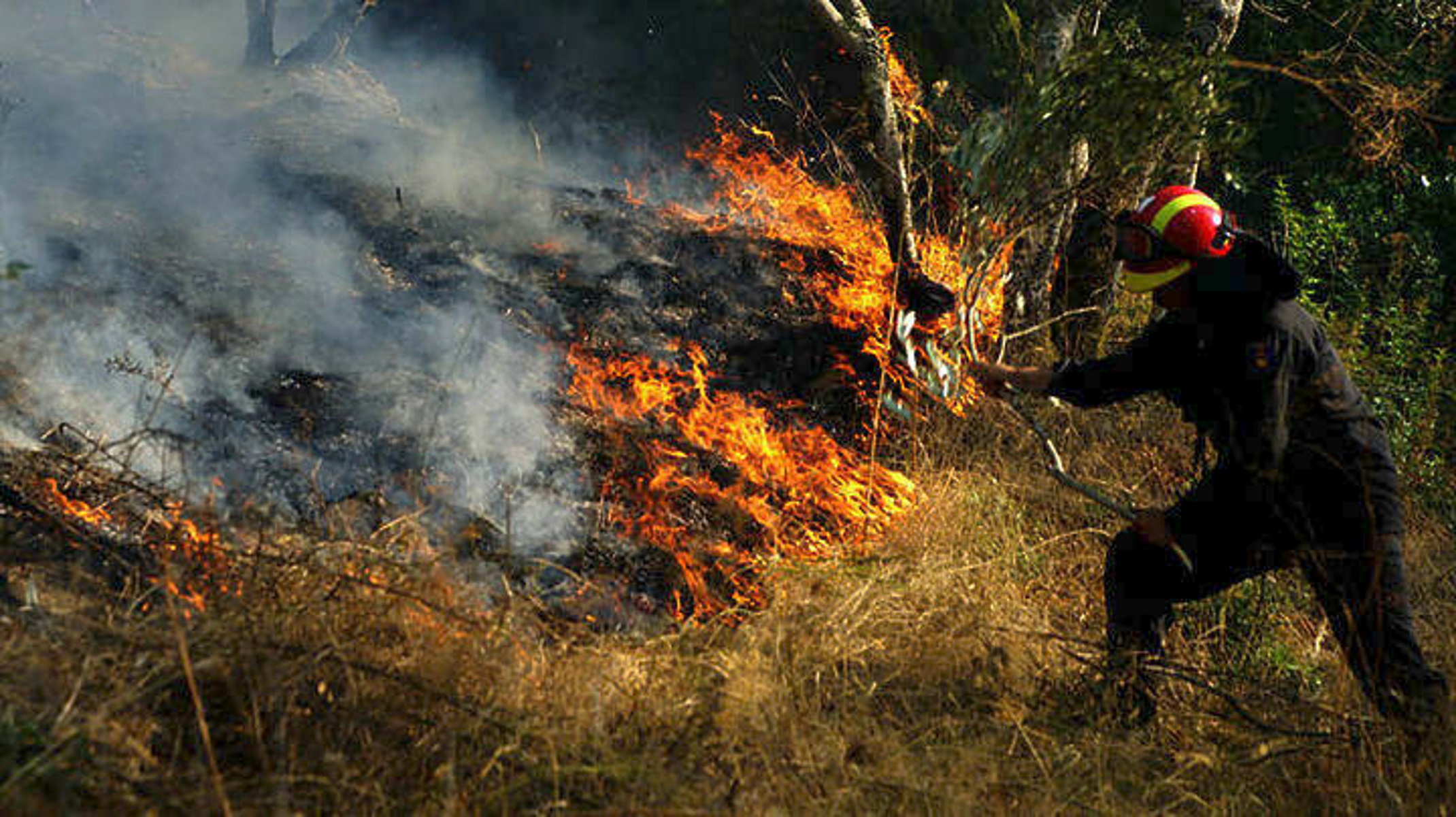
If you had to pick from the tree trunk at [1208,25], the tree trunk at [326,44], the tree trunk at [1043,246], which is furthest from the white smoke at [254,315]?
the tree trunk at [326,44]

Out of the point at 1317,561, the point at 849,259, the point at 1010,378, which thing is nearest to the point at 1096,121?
the point at 1010,378

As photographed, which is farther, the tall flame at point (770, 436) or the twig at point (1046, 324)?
the twig at point (1046, 324)

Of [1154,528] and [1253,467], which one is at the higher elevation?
[1253,467]

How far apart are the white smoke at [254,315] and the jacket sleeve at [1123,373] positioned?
91.7 inches

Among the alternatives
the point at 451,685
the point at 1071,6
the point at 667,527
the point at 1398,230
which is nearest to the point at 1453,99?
the point at 1398,230

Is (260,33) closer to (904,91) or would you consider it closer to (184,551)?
(904,91)

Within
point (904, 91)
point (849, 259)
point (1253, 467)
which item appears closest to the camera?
point (1253, 467)

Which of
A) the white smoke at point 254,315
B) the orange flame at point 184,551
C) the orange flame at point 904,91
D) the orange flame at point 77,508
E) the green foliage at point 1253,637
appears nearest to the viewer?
the orange flame at point 184,551

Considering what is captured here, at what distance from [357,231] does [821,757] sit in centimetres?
459

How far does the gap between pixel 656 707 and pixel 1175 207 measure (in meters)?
2.51

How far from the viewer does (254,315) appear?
16.0ft

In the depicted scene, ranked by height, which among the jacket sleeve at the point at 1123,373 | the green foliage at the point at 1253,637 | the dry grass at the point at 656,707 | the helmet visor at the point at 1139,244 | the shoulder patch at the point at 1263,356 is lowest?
the dry grass at the point at 656,707

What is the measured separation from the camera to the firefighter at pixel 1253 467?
10.0ft

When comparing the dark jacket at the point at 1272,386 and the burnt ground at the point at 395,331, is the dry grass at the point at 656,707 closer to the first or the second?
the burnt ground at the point at 395,331
